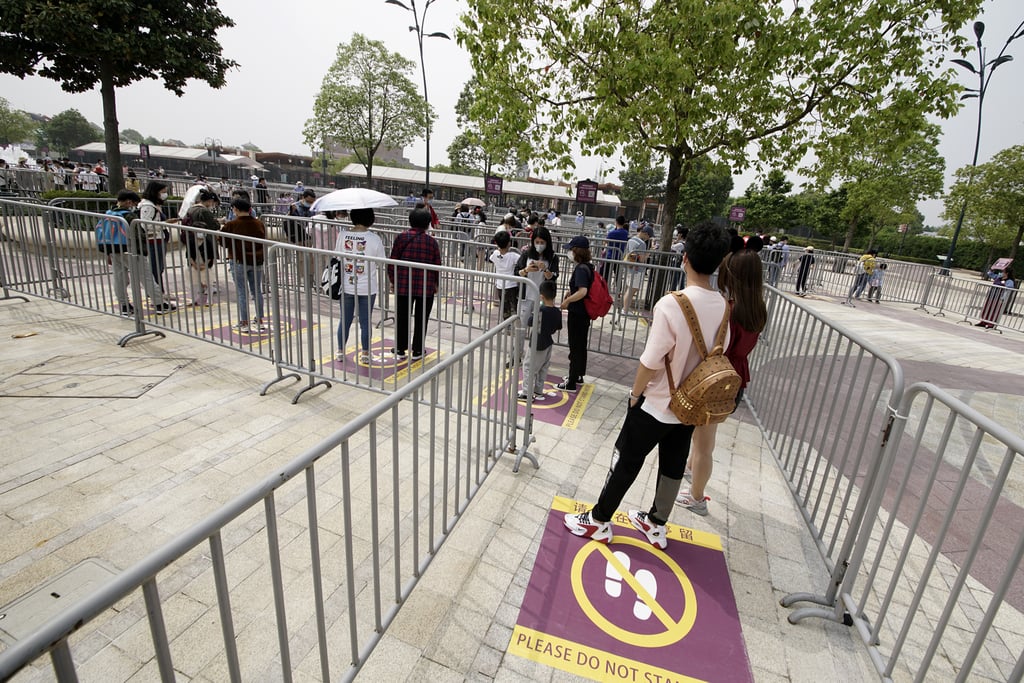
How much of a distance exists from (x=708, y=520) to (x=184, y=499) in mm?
3814

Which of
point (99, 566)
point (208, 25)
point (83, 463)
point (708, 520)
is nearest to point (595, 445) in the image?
point (708, 520)

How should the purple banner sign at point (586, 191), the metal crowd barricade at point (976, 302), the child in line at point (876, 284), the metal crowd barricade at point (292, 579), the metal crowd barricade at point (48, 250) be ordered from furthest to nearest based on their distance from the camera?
the child in line at point (876, 284) < the purple banner sign at point (586, 191) < the metal crowd barricade at point (976, 302) < the metal crowd barricade at point (48, 250) < the metal crowd barricade at point (292, 579)

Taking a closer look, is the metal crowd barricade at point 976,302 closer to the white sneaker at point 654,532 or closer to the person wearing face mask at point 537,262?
the person wearing face mask at point 537,262

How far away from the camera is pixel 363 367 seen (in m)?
5.92

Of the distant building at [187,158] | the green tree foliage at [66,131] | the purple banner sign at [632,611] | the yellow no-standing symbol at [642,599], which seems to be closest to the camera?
the purple banner sign at [632,611]

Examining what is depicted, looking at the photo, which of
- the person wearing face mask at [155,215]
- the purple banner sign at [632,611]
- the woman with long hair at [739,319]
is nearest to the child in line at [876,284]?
the woman with long hair at [739,319]

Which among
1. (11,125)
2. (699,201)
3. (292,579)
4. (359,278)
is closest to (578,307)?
(359,278)

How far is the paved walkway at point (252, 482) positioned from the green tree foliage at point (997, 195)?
2246 cm

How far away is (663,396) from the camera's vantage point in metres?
2.95

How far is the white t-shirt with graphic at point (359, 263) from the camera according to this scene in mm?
5305

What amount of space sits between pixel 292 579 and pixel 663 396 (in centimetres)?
240

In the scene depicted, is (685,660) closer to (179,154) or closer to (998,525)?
(998,525)

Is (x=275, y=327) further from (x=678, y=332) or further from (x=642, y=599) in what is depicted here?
(x=642, y=599)

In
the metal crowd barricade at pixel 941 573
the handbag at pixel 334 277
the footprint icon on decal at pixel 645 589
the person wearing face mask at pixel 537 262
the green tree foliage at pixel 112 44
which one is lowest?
the footprint icon on decal at pixel 645 589
